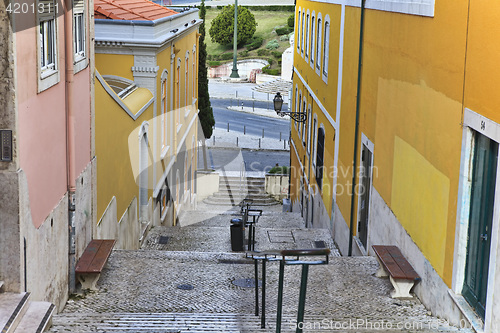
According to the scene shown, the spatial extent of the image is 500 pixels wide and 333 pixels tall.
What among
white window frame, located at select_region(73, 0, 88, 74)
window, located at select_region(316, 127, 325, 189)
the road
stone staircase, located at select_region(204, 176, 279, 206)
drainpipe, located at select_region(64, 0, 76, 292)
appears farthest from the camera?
the road

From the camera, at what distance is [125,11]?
17.1 m

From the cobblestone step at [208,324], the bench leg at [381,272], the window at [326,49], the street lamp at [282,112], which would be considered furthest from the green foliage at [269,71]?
the cobblestone step at [208,324]

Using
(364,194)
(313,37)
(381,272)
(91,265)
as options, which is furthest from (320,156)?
(91,265)

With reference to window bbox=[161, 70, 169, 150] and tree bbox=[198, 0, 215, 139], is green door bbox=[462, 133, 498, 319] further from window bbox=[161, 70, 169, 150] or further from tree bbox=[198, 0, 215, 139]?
tree bbox=[198, 0, 215, 139]

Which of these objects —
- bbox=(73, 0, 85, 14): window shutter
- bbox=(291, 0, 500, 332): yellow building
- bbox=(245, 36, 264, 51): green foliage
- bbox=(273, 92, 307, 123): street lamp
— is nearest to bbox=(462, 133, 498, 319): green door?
bbox=(291, 0, 500, 332): yellow building

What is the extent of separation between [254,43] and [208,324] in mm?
59710

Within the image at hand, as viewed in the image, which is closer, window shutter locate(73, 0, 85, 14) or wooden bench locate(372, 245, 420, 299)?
wooden bench locate(372, 245, 420, 299)

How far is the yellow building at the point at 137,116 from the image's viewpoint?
11.4m

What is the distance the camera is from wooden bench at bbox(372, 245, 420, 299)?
8125 millimetres

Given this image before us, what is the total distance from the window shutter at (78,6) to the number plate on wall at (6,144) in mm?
2959

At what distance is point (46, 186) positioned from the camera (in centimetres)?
700

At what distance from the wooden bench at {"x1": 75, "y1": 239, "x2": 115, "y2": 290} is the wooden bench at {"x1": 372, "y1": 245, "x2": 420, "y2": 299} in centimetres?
333

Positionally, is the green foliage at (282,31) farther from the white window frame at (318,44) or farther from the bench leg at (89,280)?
the bench leg at (89,280)

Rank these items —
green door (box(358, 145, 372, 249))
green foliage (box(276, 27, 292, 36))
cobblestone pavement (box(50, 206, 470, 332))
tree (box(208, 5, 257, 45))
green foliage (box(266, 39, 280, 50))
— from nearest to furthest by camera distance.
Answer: cobblestone pavement (box(50, 206, 470, 332)), green door (box(358, 145, 372, 249)), green foliage (box(266, 39, 280, 50)), tree (box(208, 5, 257, 45)), green foliage (box(276, 27, 292, 36))
